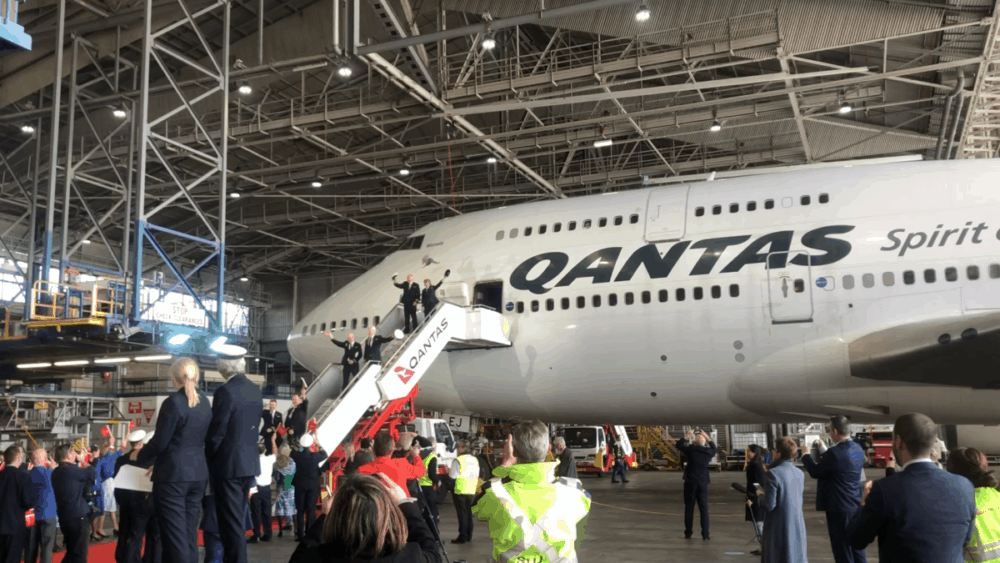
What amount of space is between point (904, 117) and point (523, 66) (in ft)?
42.4

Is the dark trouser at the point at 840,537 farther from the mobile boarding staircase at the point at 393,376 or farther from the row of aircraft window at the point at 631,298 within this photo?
the mobile boarding staircase at the point at 393,376

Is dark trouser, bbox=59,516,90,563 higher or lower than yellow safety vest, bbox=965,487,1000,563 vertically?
lower

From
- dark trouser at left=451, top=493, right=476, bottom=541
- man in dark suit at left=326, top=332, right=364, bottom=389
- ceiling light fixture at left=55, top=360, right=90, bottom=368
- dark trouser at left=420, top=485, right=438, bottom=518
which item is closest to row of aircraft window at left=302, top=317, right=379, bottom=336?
man in dark suit at left=326, top=332, right=364, bottom=389

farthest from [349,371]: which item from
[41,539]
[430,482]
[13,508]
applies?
[13,508]

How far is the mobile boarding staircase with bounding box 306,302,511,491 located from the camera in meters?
13.3

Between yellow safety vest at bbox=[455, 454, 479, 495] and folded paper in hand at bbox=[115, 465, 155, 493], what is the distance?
5.21m

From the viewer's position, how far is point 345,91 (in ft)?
88.1

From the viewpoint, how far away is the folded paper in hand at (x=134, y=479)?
6.55 metres

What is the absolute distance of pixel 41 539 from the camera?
9.23 m

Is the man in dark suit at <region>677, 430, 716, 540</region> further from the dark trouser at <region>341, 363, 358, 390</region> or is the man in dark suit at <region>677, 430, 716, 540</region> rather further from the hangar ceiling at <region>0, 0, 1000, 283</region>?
the hangar ceiling at <region>0, 0, 1000, 283</region>

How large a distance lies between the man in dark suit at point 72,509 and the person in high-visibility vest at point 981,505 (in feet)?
27.3

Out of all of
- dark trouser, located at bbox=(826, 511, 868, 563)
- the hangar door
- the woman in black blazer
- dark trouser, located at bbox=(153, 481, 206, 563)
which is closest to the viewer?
the woman in black blazer

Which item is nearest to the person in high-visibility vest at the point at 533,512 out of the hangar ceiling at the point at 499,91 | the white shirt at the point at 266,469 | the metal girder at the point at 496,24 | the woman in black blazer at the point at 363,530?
the woman in black blazer at the point at 363,530

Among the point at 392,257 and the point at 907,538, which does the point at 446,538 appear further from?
the point at 907,538
